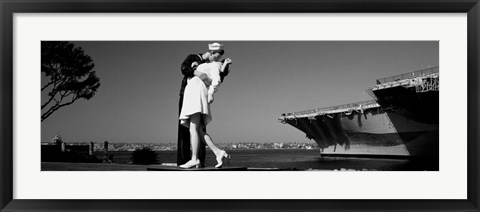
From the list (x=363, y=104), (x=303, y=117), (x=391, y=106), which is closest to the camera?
(x=391, y=106)

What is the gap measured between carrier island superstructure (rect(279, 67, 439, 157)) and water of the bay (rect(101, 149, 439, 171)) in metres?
0.90

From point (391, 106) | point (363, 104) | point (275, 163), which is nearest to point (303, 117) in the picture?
point (363, 104)

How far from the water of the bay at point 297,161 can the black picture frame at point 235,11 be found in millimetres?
675

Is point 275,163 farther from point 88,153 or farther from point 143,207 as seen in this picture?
point 143,207

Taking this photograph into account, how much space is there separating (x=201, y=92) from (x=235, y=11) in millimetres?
1249

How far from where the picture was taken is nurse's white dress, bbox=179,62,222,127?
265 inches

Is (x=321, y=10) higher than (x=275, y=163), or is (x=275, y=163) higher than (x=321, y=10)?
(x=321, y=10)

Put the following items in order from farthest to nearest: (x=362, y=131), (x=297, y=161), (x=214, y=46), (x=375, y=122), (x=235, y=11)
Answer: (x=362, y=131) → (x=375, y=122) → (x=297, y=161) → (x=214, y=46) → (x=235, y=11)

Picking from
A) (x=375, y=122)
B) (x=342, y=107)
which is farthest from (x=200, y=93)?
(x=342, y=107)

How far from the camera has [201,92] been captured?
22.2 ft

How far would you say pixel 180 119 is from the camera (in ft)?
22.7

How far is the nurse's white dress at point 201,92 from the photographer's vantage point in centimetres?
674

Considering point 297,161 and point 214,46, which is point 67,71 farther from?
point 297,161

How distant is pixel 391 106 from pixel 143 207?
65.4 feet
